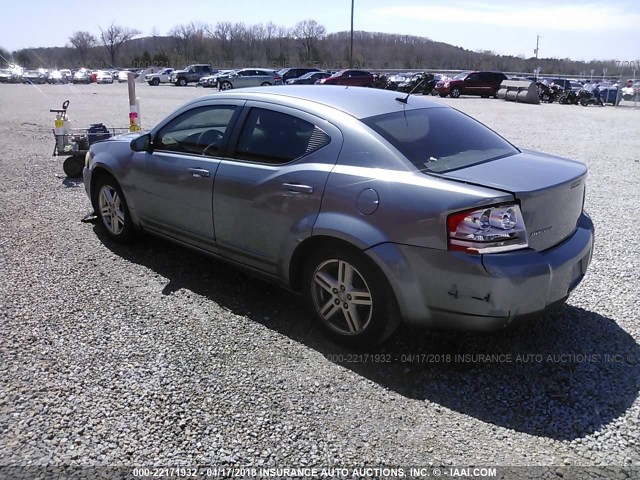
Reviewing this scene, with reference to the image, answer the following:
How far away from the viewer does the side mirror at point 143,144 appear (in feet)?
15.9

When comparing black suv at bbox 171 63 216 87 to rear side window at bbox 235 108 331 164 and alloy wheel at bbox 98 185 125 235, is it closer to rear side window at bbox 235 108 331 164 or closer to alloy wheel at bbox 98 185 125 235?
alloy wheel at bbox 98 185 125 235

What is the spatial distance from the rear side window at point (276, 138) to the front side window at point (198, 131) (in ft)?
0.91

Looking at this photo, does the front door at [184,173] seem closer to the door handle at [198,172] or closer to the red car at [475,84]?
the door handle at [198,172]

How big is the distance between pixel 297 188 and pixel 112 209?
105 inches

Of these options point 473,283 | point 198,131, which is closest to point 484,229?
point 473,283

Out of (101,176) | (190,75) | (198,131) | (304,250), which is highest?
(190,75)

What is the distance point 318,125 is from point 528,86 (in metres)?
30.0

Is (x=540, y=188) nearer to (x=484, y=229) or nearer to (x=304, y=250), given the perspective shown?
(x=484, y=229)

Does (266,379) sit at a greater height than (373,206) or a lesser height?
lesser

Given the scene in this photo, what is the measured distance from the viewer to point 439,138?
3.72m

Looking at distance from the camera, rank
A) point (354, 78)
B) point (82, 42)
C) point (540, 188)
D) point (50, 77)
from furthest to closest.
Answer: point (82, 42), point (50, 77), point (354, 78), point (540, 188)

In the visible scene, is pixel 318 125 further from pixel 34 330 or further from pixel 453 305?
pixel 34 330

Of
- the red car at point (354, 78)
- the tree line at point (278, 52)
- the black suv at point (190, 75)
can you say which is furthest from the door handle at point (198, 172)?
the tree line at point (278, 52)

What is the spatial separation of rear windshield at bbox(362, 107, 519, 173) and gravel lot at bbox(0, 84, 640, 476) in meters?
1.21
